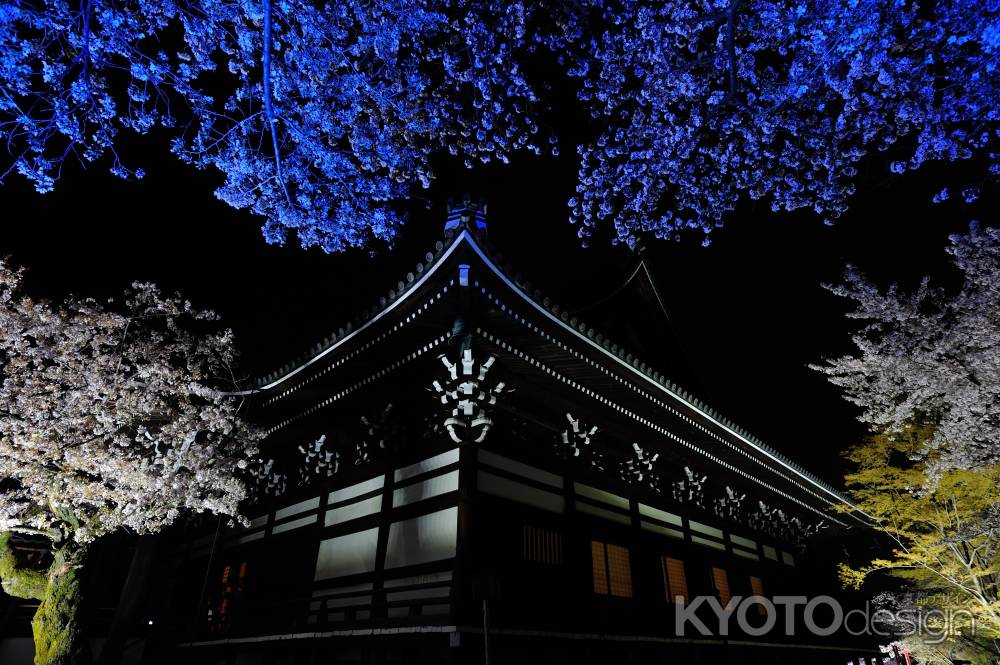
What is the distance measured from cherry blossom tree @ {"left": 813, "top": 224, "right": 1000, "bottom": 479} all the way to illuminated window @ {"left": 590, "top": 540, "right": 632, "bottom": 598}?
8232mm

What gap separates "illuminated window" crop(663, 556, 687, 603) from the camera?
37.4 ft

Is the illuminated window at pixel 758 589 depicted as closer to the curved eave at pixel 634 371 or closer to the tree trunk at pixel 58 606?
the curved eave at pixel 634 371

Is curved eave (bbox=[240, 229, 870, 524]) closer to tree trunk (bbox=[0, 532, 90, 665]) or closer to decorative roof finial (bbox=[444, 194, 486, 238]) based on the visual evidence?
decorative roof finial (bbox=[444, 194, 486, 238])

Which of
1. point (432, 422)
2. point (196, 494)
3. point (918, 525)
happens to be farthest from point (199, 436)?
point (918, 525)

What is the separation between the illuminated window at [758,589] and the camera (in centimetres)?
1473

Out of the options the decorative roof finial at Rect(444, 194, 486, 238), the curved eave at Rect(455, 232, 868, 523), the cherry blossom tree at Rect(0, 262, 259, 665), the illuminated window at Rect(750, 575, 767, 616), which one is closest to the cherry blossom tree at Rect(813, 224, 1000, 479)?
the curved eave at Rect(455, 232, 868, 523)

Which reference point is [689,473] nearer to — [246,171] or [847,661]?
[847,661]

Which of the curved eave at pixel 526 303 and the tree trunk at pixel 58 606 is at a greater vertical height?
the curved eave at pixel 526 303

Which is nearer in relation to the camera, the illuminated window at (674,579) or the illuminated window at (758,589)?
the illuminated window at (674,579)

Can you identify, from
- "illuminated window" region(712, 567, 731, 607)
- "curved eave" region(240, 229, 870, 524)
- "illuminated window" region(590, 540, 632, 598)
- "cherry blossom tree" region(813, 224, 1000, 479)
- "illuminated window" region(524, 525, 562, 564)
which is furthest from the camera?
"illuminated window" region(712, 567, 731, 607)

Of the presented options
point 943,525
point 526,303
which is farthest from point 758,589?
point 526,303

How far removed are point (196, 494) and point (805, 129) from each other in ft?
42.8

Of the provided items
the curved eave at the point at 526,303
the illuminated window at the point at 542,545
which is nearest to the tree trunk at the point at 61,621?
the curved eave at the point at 526,303

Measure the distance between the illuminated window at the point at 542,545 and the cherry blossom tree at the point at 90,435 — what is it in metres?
6.55
